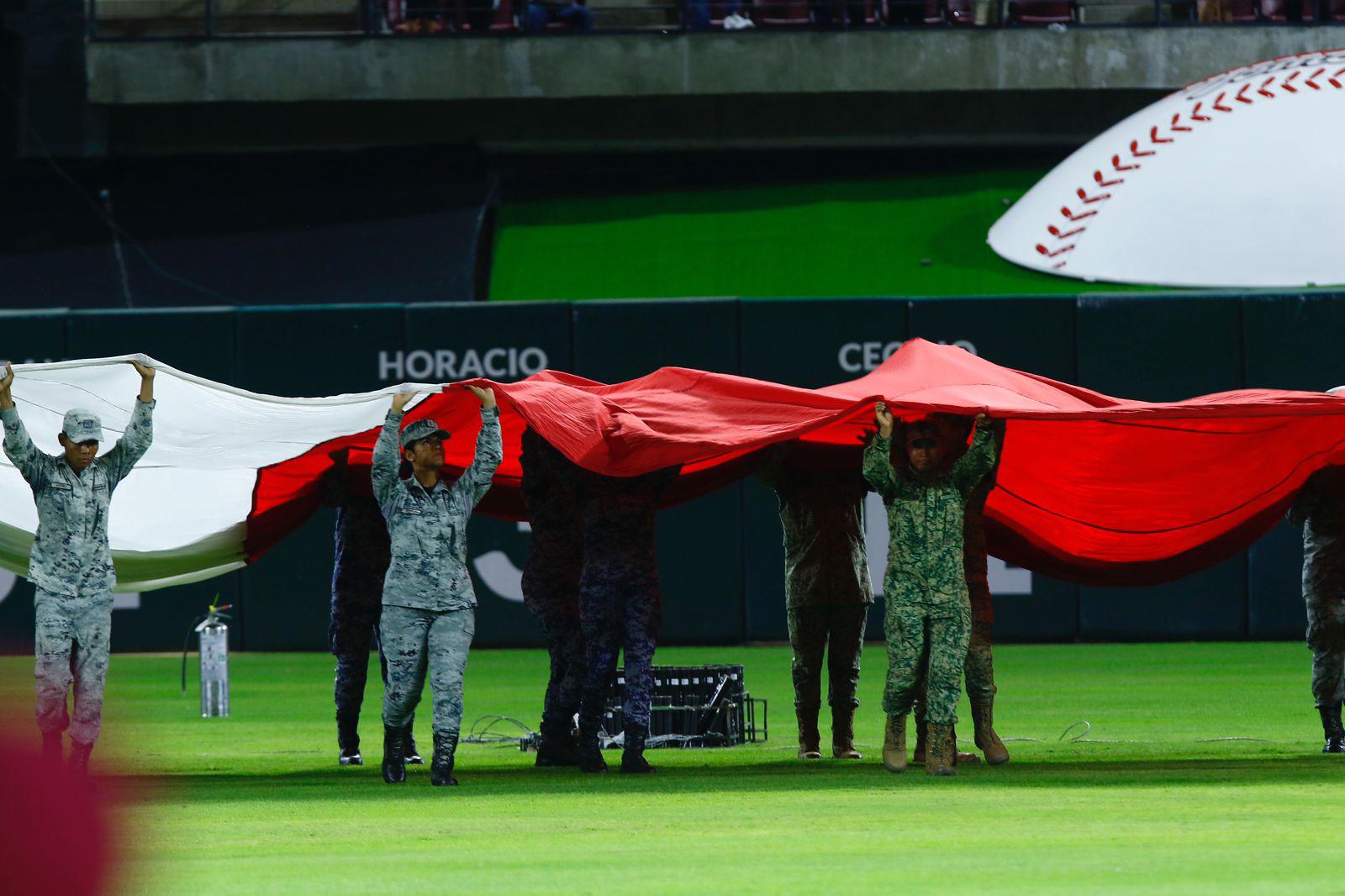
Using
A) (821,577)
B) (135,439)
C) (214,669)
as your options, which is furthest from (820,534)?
(214,669)

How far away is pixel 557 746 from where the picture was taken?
995cm

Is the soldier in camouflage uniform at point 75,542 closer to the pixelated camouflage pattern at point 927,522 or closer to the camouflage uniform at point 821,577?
the camouflage uniform at point 821,577

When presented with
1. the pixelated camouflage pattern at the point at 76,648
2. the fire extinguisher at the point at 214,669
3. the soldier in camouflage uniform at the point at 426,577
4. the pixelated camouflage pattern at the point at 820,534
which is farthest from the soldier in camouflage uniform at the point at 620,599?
the fire extinguisher at the point at 214,669

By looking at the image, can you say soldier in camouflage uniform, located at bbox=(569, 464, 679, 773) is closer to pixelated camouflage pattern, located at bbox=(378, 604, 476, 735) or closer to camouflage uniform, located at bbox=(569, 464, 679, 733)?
camouflage uniform, located at bbox=(569, 464, 679, 733)

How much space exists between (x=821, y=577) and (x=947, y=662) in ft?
4.22

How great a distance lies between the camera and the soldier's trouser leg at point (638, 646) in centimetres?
929

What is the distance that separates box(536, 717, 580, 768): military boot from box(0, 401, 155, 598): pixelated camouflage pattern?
234 cm

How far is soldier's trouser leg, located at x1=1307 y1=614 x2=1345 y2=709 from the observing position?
9.93 m

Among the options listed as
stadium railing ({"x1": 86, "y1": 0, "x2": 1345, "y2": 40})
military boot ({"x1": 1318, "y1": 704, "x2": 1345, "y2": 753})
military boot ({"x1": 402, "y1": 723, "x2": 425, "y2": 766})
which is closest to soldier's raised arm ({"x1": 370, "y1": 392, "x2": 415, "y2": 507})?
military boot ({"x1": 402, "y1": 723, "x2": 425, "y2": 766})

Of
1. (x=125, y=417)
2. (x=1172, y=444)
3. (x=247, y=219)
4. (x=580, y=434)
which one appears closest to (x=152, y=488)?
(x=125, y=417)

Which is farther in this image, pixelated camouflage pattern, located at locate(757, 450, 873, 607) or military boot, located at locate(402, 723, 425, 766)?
pixelated camouflage pattern, located at locate(757, 450, 873, 607)

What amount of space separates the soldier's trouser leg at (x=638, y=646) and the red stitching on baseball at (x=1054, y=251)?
38.0ft

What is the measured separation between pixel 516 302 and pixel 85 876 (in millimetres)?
14951

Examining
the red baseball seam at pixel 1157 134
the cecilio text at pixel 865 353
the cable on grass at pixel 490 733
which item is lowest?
the cable on grass at pixel 490 733
